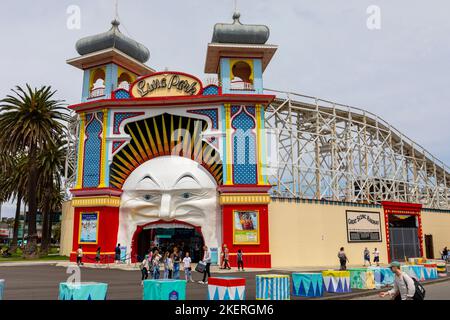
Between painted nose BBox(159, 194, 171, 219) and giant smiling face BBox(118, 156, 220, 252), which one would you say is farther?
giant smiling face BBox(118, 156, 220, 252)

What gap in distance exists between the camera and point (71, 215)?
34562 millimetres

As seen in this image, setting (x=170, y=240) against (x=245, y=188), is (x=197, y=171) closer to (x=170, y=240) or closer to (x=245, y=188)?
(x=245, y=188)

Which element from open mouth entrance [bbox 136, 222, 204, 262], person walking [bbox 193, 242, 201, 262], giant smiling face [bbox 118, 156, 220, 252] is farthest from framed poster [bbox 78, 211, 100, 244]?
person walking [bbox 193, 242, 201, 262]

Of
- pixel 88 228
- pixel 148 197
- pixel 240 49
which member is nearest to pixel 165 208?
pixel 148 197

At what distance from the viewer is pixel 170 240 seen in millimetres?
33062

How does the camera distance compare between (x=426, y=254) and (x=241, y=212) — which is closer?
(x=241, y=212)

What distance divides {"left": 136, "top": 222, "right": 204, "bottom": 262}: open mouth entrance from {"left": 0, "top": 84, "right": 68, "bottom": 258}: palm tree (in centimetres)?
1126

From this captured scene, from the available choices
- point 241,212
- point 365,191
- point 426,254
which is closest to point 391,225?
point 365,191

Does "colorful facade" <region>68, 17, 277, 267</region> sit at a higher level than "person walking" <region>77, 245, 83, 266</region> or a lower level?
higher

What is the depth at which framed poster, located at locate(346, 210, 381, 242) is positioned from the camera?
29.7 m

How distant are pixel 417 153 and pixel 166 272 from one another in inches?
1263

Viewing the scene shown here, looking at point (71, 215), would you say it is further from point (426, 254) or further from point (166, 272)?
point (426, 254)

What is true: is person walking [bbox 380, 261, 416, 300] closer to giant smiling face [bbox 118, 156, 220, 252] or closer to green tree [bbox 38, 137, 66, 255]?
giant smiling face [bbox 118, 156, 220, 252]

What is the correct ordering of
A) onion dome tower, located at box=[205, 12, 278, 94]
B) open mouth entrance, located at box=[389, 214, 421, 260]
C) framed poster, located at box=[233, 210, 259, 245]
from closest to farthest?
framed poster, located at box=[233, 210, 259, 245] < onion dome tower, located at box=[205, 12, 278, 94] < open mouth entrance, located at box=[389, 214, 421, 260]
